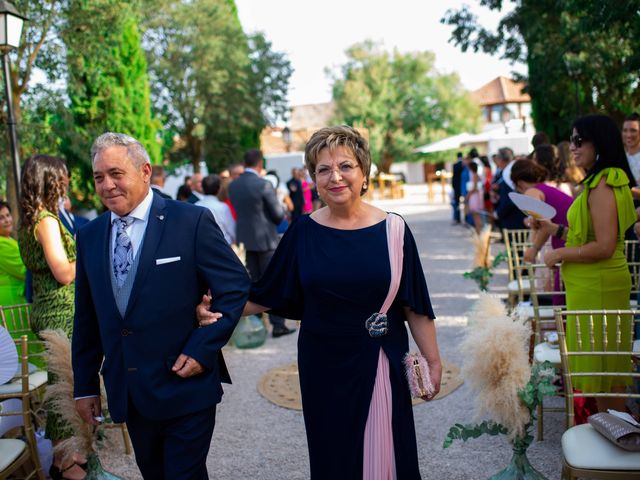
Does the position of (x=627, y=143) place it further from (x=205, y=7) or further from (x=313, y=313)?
(x=205, y=7)

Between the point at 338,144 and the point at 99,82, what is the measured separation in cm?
1404

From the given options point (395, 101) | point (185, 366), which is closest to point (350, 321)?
point (185, 366)

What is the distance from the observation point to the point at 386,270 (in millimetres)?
2529

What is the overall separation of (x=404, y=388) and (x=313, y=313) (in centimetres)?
50

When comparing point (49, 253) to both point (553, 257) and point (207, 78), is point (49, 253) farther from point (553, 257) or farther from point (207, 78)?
point (207, 78)

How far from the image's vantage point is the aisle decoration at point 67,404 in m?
3.68

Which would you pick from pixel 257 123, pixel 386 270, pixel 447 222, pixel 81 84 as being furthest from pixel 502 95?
pixel 386 270

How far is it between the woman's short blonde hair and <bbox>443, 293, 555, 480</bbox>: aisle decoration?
44.9 inches

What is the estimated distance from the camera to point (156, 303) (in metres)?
2.47

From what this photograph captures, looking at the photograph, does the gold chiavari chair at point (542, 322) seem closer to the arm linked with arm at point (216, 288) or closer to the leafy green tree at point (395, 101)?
the arm linked with arm at point (216, 288)

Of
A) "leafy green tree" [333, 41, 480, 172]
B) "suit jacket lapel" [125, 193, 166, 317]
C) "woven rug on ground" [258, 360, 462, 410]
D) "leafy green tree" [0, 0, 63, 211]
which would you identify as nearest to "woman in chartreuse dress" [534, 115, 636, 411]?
"woven rug on ground" [258, 360, 462, 410]

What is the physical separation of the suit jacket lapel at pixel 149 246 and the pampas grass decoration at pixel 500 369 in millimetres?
1659

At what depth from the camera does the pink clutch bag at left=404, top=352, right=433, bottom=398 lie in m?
2.55

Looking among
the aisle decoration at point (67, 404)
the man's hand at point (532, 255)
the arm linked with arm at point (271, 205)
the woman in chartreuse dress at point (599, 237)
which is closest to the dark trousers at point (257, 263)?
the arm linked with arm at point (271, 205)
